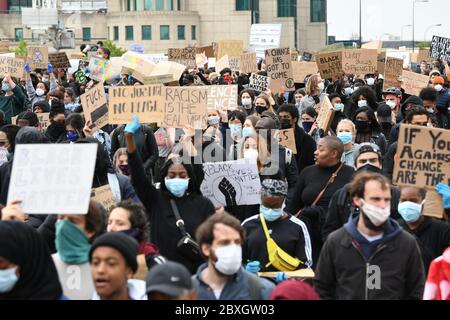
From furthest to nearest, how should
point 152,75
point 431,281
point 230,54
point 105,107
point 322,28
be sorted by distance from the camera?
point 322,28
point 230,54
point 152,75
point 105,107
point 431,281

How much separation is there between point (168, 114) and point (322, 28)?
108567mm

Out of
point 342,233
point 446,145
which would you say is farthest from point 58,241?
point 446,145

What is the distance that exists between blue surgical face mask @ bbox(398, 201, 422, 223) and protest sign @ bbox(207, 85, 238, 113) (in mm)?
6866

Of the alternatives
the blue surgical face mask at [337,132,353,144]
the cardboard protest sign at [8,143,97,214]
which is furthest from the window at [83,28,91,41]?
the cardboard protest sign at [8,143,97,214]

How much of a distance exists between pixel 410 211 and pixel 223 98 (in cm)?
700

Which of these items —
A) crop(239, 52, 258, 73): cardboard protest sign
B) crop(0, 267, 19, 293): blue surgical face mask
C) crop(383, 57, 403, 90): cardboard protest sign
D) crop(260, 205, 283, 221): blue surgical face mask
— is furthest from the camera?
crop(239, 52, 258, 73): cardboard protest sign

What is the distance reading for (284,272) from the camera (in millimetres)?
8094

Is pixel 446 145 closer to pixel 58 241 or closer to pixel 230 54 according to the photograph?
pixel 58 241

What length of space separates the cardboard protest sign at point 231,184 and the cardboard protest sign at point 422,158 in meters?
1.98

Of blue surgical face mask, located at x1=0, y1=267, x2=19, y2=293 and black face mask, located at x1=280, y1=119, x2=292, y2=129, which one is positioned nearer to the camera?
blue surgical face mask, located at x1=0, y1=267, x2=19, y2=293

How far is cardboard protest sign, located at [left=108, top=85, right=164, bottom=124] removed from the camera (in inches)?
439

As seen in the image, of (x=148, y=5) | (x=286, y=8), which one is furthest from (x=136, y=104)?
(x=286, y=8)

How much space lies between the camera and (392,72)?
19.4 m

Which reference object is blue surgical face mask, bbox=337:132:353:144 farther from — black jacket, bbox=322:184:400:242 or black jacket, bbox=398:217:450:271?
black jacket, bbox=398:217:450:271
